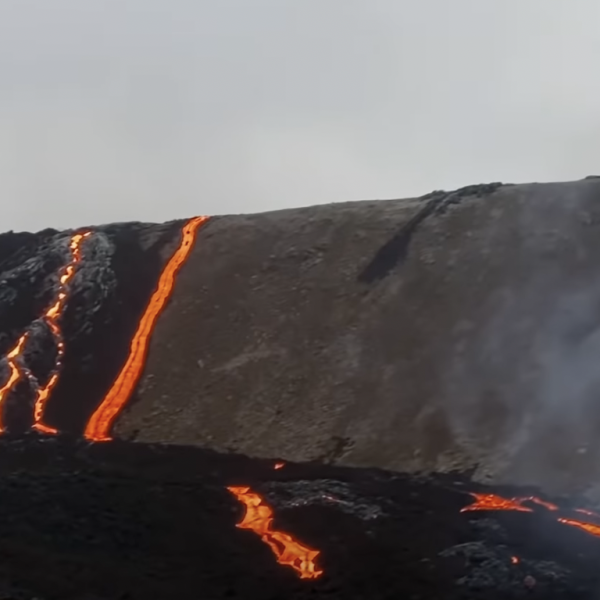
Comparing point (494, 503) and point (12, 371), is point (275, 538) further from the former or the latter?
point (12, 371)

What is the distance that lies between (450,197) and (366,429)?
60.2 ft

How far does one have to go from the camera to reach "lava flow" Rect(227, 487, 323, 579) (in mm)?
24547

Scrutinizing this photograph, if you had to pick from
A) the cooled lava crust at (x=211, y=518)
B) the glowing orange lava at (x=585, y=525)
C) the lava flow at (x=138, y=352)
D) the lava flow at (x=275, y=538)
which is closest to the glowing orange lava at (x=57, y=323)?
the cooled lava crust at (x=211, y=518)

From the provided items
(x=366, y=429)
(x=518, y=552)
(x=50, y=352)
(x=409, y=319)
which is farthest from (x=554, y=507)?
(x=50, y=352)

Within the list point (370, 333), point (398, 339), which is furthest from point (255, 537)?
point (370, 333)

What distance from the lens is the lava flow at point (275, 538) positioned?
80.5 ft

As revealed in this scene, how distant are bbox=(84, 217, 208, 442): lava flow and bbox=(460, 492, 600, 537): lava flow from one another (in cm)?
1510

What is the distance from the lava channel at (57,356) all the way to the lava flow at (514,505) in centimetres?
1696

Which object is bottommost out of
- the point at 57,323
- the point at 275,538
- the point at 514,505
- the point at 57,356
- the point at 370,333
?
the point at 514,505

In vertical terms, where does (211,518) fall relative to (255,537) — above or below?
above

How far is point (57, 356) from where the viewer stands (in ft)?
149

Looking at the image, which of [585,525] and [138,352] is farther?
[138,352]

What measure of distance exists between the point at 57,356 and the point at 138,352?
3.40 metres

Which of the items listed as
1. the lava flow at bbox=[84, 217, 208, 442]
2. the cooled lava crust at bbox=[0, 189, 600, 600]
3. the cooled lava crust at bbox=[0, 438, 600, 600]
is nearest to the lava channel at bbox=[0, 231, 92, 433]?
the cooled lava crust at bbox=[0, 189, 600, 600]
